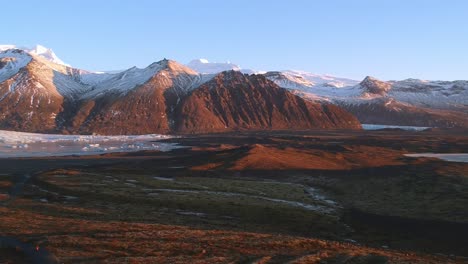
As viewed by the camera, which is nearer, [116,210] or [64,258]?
[64,258]

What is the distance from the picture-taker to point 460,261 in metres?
39.7

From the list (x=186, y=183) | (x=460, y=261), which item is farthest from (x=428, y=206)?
(x=186, y=183)

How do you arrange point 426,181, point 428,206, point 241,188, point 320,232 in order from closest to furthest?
point 320,232
point 428,206
point 241,188
point 426,181

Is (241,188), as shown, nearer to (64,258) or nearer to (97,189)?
(97,189)

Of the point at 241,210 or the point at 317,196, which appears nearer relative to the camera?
the point at 241,210

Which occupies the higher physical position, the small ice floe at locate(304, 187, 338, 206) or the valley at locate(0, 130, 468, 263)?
the valley at locate(0, 130, 468, 263)

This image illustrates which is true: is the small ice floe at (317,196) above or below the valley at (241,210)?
below

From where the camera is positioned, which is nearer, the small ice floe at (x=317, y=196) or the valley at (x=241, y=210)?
the valley at (x=241, y=210)

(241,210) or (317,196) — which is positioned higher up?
(241,210)

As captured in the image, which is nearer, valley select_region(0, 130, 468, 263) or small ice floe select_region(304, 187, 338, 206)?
valley select_region(0, 130, 468, 263)

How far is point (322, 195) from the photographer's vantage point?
272 ft

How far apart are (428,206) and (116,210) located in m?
41.5

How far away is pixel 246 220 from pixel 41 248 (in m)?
25.6

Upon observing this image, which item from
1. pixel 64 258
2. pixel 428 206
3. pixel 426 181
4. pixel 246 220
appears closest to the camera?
pixel 64 258
